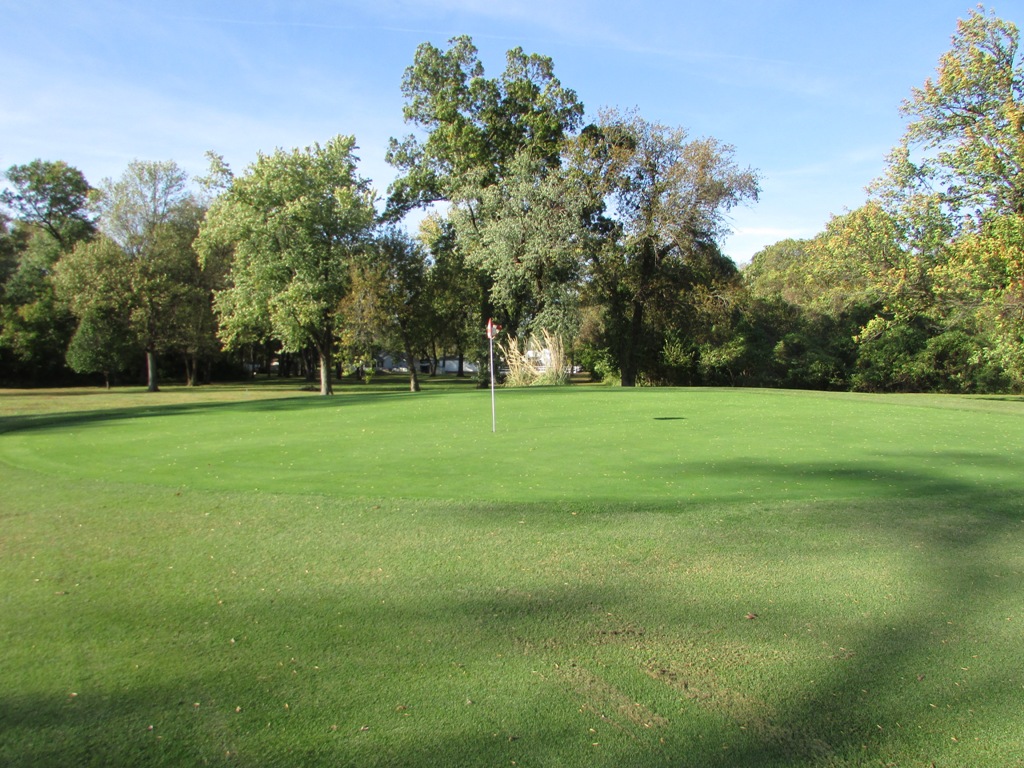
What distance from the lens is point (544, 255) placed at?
3816cm

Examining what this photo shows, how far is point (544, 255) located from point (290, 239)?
14.0 meters

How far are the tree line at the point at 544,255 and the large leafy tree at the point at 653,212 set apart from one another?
4.7 inches

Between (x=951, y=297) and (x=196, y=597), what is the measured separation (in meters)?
34.2

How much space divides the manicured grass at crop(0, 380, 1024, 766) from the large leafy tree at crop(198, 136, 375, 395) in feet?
92.7

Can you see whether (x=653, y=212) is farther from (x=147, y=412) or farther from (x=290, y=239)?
(x=147, y=412)

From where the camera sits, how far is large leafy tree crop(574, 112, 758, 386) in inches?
1470

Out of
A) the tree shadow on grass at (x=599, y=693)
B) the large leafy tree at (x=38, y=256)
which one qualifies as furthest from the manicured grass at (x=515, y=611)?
the large leafy tree at (x=38, y=256)

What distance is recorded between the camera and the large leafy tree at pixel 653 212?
123ft

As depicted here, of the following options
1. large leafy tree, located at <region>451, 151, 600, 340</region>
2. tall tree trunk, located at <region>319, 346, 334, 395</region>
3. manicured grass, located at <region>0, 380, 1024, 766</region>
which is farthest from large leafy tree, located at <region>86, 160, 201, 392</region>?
manicured grass, located at <region>0, 380, 1024, 766</region>

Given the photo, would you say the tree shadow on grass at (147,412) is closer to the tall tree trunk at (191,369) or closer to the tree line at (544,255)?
Result: the tree line at (544,255)

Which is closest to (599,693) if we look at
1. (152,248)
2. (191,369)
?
(152,248)

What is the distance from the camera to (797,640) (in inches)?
184

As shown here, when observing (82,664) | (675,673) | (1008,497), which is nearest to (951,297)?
(1008,497)

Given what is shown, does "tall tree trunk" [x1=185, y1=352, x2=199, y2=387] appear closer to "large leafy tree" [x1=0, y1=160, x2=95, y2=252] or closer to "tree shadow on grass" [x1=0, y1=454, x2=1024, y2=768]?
"large leafy tree" [x1=0, y1=160, x2=95, y2=252]
